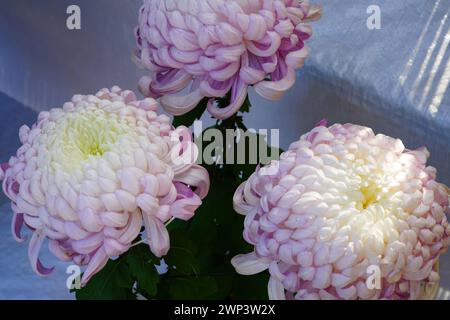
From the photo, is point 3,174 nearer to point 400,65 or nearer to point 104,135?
point 104,135

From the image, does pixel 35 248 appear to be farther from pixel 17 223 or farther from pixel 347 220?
pixel 347 220

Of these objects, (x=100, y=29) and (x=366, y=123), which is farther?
(x=100, y=29)

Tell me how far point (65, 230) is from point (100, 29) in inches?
21.9

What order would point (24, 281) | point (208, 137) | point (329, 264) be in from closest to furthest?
point (329, 264), point (208, 137), point (24, 281)

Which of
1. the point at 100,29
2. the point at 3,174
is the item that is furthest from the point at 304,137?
the point at 100,29

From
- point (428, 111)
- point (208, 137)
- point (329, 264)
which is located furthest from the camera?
point (428, 111)

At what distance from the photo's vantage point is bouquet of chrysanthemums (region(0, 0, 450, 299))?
454 mm

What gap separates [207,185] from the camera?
0.52 meters

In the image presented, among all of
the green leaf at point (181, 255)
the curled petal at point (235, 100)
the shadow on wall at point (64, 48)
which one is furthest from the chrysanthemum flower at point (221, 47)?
the shadow on wall at point (64, 48)

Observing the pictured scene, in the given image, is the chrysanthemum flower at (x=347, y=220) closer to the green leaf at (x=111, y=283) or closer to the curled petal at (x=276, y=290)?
the curled petal at (x=276, y=290)

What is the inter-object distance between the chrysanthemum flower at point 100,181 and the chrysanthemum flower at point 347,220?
2.4 inches

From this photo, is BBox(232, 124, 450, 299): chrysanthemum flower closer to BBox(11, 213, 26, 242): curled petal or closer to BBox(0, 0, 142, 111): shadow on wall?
BBox(11, 213, 26, 242): curled petal

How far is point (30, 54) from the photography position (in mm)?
1133
